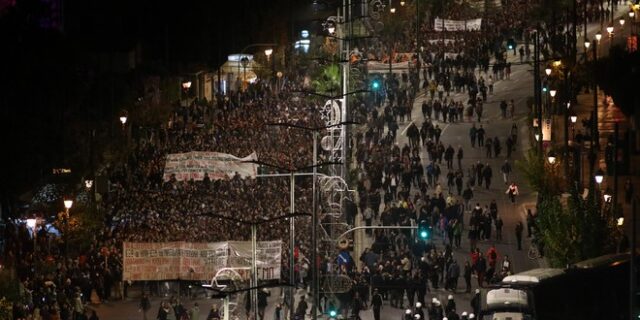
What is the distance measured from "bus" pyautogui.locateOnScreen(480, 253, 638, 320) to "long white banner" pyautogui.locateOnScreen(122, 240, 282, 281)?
6.72 metres

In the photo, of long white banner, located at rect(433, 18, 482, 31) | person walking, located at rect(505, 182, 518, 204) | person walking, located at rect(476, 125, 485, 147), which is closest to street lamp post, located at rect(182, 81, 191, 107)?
long white banner, located at rect(433, 18, 482, 31)

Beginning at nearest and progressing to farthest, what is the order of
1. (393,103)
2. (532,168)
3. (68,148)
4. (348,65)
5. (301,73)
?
(348,65) < (532,168) < (68,148) < (393,103) < (301,73)

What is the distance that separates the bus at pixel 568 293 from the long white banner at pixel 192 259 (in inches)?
265

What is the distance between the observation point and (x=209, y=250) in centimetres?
4838

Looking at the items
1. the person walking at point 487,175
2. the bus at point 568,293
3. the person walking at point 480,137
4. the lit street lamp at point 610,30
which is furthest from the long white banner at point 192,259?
the lit street lamp at point 610,30

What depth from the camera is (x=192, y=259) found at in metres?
48.3

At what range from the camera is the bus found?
140 feet

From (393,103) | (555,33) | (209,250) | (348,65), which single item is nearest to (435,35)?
(555,33)

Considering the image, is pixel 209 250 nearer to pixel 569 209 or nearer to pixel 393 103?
pixel 569 209

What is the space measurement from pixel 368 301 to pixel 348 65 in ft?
23.6

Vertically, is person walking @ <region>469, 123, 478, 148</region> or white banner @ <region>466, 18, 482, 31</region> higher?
white banner @ <region>466, 18, 482, 31</region>

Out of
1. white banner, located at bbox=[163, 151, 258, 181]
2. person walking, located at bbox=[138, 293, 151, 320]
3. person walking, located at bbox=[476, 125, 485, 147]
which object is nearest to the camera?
person walking, located at bbox=[138, 293, 151, 320]

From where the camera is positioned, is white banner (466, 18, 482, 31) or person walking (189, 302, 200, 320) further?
white banner (466, 18, 482, 31)

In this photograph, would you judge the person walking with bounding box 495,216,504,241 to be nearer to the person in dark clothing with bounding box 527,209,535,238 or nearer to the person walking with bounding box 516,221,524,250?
the person in dark clothing with bounding box 527,209,535,238
